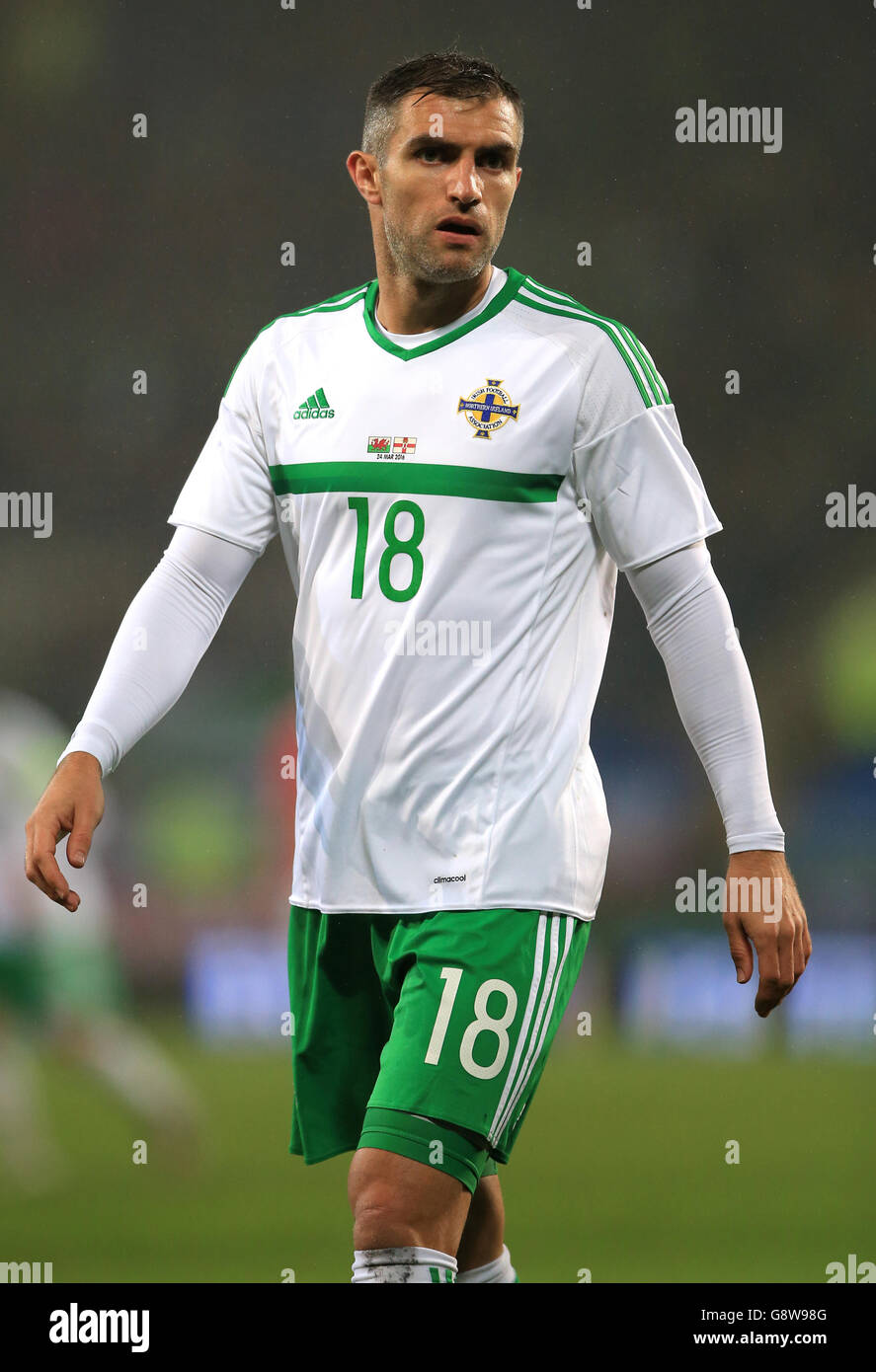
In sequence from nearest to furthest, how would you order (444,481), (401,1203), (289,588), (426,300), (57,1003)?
(401,1203) < (444,481) < (426,300) < (57,1003) < (289,588)

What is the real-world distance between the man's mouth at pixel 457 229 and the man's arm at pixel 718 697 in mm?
544

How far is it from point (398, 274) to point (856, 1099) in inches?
115

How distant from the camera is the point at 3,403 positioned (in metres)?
4.59

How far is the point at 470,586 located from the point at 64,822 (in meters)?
0.65

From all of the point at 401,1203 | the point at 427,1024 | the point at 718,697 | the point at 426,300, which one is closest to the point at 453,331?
the point at 426,300

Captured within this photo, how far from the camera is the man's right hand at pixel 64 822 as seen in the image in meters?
2.29

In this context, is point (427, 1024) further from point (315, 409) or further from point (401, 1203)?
point (315, 409)

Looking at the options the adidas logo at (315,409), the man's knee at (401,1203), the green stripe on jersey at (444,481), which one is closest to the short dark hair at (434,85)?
the adidas logo at (315,409)

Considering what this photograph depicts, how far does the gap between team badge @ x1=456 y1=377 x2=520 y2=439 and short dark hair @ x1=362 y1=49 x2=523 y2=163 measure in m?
Result: 0.41

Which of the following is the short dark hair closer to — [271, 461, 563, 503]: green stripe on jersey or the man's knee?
[271, 461, 563, 503]: green stripe on jersey

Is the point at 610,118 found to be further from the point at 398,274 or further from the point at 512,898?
the point at 512,898

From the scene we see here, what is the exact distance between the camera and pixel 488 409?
2.47 m

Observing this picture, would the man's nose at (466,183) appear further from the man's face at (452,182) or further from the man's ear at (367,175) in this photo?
the man's ear at (367,175)
